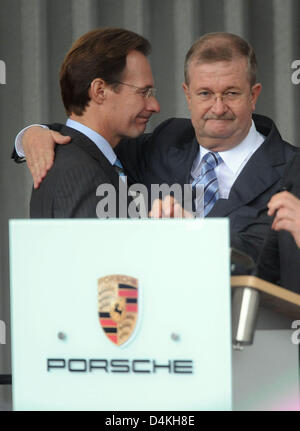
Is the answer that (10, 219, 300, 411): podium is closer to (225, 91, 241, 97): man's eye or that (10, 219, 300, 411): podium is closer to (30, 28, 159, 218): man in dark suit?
Answer: (30, 28, 159, 218): man in dark suit

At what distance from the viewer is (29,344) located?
1.36 metres

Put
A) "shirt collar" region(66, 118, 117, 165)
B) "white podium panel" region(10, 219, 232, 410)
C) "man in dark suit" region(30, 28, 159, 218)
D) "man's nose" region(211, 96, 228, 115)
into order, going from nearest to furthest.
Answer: "white podium panel" region(10, 219, 232, 410), "man in dark suit" region(30, 28, 159, 218), "shirt collar" region(66, 118, 117, 165), "man's nose" region(211, 96, 228, 115)

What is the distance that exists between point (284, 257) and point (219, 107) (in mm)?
464

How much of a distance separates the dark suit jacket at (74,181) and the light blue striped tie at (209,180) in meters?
0.35

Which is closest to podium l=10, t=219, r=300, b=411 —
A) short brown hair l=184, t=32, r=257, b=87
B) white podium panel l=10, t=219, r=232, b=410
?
white podium panel l=10, t=219, r=232, b=410

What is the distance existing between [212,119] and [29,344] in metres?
1.13

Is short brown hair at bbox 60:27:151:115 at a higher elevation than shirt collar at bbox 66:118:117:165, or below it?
higher

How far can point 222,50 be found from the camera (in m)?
2.33

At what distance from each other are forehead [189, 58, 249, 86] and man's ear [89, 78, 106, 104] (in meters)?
0.30

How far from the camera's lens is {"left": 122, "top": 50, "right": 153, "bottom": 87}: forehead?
2223 mm

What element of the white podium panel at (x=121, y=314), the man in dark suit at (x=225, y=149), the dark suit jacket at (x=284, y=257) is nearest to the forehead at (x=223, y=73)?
the man in dark suit at (x=225, y=149)

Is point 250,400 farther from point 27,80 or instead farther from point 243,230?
point 27,80

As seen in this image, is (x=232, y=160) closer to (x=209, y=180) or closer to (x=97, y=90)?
(x=209, y=180)

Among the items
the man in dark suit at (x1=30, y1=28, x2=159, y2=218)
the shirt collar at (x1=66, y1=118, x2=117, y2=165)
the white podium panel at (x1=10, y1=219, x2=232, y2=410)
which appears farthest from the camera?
the shirt collar at (x1=66, y1=118, x2=117, y2=165)
